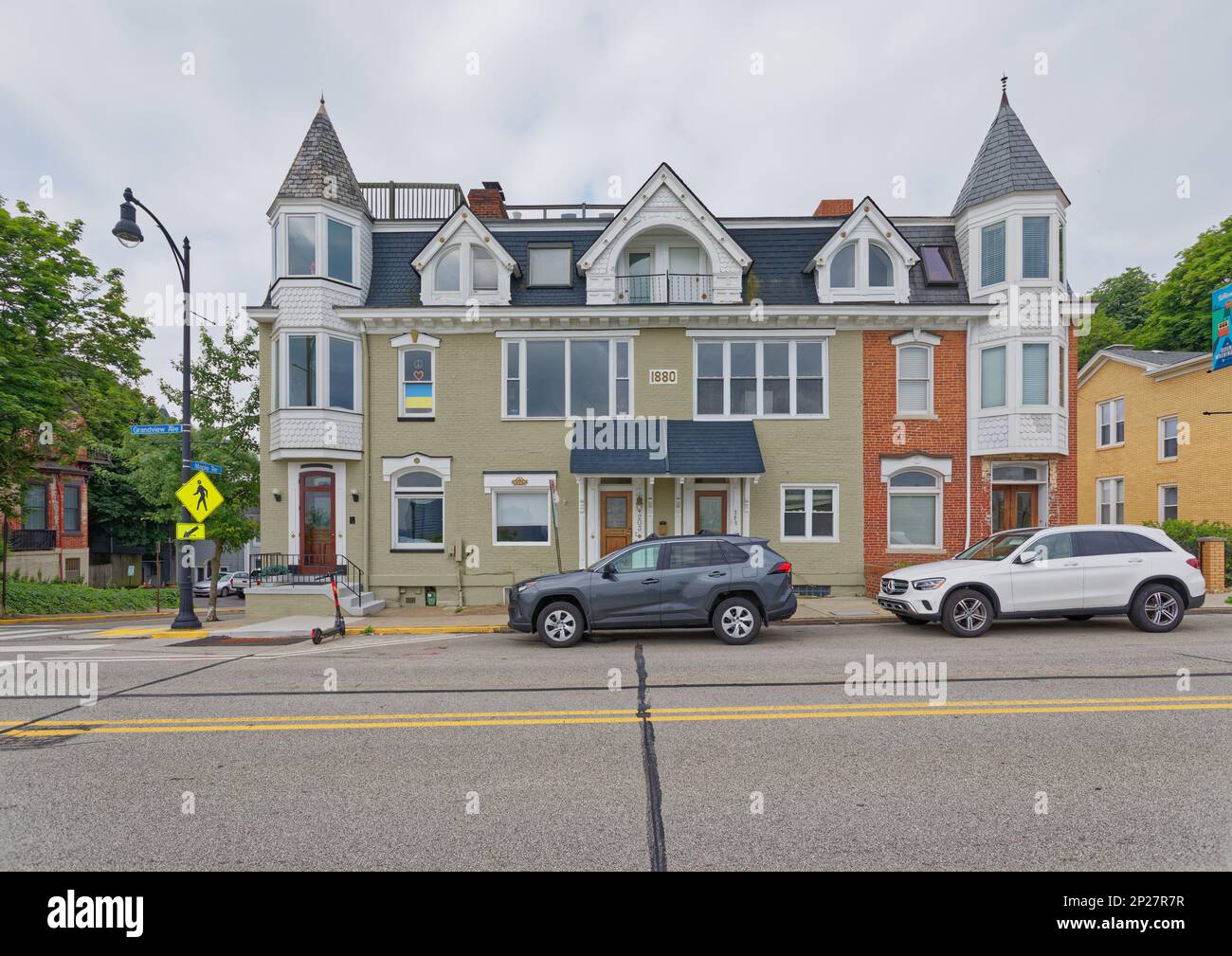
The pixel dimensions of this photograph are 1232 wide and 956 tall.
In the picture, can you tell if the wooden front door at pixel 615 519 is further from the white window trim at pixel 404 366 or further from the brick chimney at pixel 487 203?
the brick chimney at pixel 487 203

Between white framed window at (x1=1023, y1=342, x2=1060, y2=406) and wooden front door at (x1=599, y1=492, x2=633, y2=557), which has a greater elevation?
white framed window at (x1=1023, y1=342, x2=1060, y2=406)

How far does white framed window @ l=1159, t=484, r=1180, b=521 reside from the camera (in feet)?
75.5

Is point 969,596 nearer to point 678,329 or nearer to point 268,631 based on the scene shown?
point 678,329

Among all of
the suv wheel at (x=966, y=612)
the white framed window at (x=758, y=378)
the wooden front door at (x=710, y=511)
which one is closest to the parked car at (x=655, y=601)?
the suv wheel at (x=966, y=612)

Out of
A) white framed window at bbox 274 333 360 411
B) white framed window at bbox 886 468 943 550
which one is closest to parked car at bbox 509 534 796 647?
white framed window at bbox 886 468 943 550

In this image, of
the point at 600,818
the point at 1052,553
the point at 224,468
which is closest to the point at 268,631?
the point at 224,468

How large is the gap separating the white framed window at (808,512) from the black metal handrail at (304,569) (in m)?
10.8

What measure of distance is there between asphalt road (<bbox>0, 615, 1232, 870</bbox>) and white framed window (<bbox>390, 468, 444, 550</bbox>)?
26.6 ft

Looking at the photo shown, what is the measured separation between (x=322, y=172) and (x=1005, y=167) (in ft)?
57.1

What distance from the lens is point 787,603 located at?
10.4 meters

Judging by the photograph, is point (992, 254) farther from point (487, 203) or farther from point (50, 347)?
point (50, 347)

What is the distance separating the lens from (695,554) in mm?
10453

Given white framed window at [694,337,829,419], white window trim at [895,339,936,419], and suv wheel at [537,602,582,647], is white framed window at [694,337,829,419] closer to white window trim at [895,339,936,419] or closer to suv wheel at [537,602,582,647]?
white window trim at [895,339,936,419]

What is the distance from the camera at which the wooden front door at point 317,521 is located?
16.2m
